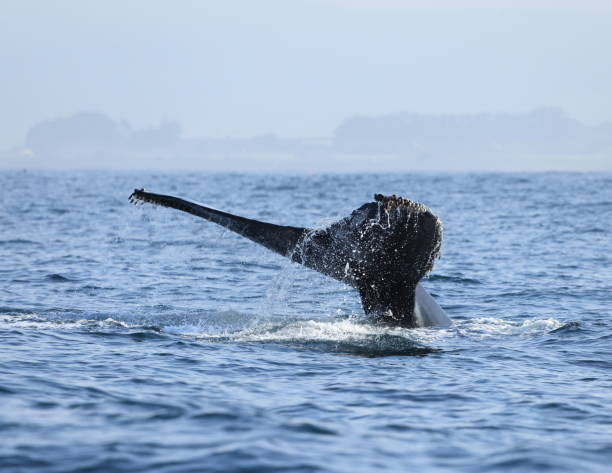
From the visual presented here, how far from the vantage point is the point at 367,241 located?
10.8 metres

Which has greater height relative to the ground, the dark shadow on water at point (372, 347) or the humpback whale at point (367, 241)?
the humpback whale at point (367, 241)

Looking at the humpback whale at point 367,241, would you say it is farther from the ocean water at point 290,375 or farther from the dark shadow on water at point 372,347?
the ocean water at point 290,375

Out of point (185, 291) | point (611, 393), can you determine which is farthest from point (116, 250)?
point (611, 393)

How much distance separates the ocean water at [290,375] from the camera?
25.8ft

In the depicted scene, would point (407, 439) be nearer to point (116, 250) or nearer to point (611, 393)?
point (611, 393)

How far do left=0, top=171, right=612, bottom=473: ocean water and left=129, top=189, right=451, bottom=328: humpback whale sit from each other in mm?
688

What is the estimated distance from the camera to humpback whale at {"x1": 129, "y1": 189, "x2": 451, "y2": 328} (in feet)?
34.3

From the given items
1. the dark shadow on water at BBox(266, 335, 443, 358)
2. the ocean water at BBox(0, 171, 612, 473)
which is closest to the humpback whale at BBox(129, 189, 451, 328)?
the dark shadow on water at BBox(266, 335, 443, 358)

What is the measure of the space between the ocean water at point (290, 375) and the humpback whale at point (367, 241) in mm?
688

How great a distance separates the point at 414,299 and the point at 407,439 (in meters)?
3.74

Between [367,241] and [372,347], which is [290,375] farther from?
[367,241]

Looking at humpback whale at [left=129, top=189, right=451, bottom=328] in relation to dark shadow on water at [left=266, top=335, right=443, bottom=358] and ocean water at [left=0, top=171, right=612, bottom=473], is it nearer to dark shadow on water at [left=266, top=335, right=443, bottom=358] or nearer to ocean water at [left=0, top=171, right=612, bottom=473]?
dark shadow on water at [left=266, top=335, right=443, bottom=358]

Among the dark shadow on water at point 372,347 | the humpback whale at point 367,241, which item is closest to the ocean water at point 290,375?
the dark shadow on water at point 372,347

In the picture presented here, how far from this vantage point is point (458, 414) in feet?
29.8
